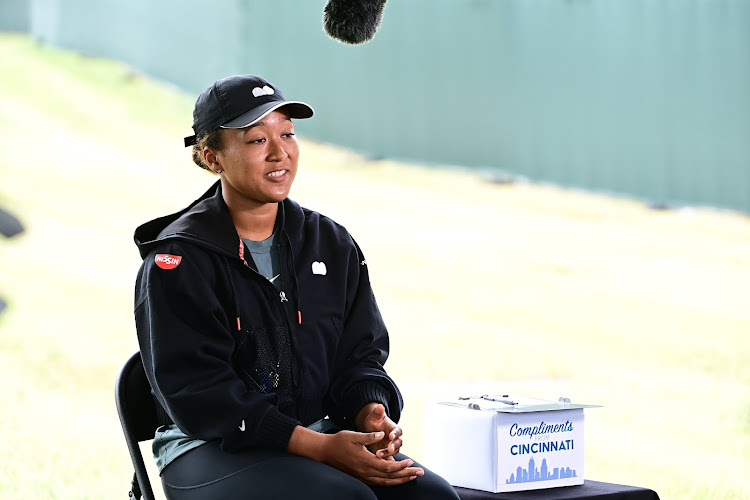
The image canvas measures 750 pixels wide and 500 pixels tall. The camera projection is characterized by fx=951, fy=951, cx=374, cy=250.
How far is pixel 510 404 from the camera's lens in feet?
6.59

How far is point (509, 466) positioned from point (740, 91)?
449cm

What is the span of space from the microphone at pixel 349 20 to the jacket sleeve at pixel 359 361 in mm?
408

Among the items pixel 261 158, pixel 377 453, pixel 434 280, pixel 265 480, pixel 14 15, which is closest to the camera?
pixel 265 480

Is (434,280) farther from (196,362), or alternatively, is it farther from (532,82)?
(196,362)

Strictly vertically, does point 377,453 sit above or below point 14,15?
below

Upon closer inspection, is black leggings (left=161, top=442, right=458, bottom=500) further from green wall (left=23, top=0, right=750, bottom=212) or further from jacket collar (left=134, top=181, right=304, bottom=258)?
green wall (left=23, top=0, right=750, bottom=212)

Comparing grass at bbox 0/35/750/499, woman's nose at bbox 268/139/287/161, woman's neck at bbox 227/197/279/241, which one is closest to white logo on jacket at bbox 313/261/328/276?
woman's neck at bbox 227/197/279/241

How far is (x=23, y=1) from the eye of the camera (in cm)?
523

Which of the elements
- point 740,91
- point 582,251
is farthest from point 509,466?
point 740,91

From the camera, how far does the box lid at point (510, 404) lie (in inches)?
76.4

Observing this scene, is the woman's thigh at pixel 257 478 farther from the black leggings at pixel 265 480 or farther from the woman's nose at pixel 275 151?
the woman's nose at pixel 275 151

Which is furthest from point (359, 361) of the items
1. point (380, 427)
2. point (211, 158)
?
point (211, 158)

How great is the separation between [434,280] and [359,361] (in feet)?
11.6

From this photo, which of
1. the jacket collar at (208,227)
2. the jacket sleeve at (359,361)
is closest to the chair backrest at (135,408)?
the jacket collar at (208,227)
